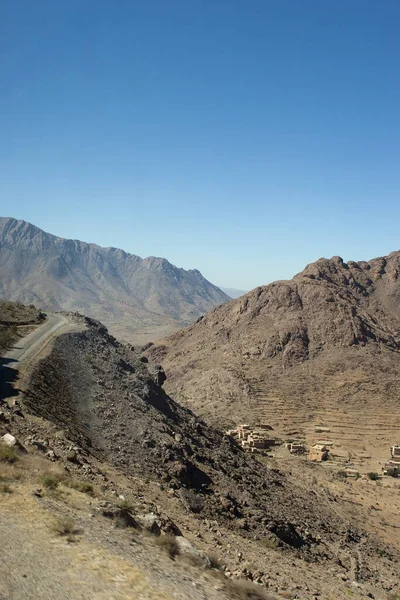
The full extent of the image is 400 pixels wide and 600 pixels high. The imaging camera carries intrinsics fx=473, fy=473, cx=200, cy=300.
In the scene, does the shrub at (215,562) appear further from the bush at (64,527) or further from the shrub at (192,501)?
the shrub at (192,501)

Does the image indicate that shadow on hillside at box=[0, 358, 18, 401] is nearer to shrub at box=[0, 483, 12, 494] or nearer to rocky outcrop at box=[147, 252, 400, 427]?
shrub at box=[0, 483, 12, 494]

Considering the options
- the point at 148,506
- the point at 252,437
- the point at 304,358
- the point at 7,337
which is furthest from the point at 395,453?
the point at 148,506

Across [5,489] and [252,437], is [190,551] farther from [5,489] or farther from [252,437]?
[252,437]

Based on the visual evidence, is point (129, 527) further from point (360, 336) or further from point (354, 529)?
point (360, 336)

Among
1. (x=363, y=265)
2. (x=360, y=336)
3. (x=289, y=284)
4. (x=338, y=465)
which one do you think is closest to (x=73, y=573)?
(x=338, y=465)

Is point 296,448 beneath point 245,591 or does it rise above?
beneath
